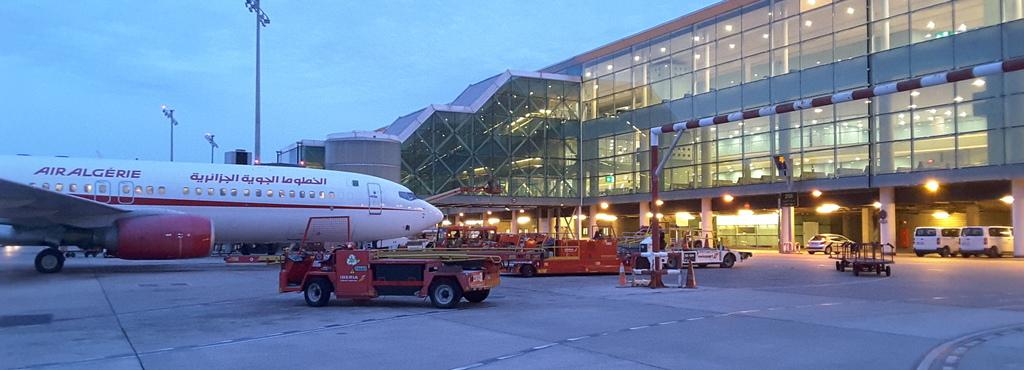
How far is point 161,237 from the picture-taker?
23.5 metres

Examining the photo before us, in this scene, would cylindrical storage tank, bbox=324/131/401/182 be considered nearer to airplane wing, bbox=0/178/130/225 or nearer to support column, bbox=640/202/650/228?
support column, bbox=640/202/650/228

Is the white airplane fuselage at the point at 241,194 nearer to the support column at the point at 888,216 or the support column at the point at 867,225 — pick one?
the support column at the point at 888,216

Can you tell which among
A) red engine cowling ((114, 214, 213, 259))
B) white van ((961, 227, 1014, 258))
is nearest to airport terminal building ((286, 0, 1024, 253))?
white van ((961, 227, 1014, 258))

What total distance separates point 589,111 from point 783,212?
17.9 metres

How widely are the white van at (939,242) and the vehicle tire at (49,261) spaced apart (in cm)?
4026

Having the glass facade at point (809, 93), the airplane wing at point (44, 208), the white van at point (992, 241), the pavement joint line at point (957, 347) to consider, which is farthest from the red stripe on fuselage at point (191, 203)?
the white van at point (992, 241)

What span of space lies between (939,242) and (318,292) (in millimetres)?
36158

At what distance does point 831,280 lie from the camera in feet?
78.1

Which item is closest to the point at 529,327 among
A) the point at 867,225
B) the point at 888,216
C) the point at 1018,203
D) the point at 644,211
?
the point at 1018,203

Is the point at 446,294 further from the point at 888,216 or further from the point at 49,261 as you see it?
the point at 888,216

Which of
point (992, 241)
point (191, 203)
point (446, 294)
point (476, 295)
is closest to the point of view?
point (446, 294)

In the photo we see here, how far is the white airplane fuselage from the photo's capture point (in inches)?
1000

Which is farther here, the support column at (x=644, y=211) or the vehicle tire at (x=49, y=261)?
the support column at (x=644, y=211)

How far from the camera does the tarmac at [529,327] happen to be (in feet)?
32.7
